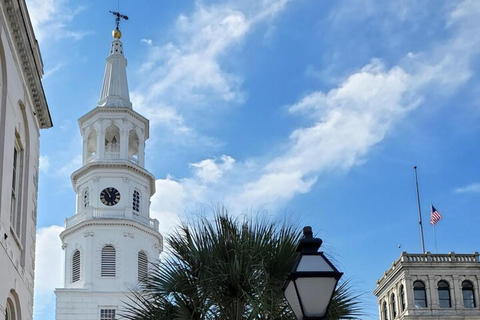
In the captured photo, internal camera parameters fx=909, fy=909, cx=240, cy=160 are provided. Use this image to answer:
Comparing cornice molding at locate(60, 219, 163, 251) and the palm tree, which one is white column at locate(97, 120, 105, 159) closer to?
cornice molding at locate(60, 219, 163, 251)

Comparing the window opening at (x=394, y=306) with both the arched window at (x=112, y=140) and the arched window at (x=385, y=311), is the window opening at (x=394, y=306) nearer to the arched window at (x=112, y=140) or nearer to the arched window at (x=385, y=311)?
the arched window at (x=385, y=311)

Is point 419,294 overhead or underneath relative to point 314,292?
overhead

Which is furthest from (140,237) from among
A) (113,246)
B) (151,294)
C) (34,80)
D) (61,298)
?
(151,294)

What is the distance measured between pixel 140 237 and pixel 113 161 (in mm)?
5599

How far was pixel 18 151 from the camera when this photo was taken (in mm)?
24141

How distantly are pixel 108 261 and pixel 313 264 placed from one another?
5128 centimetres

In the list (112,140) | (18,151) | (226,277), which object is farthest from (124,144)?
(226,277)

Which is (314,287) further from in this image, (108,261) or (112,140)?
(112,140)

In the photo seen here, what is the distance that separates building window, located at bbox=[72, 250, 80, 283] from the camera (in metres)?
60.3

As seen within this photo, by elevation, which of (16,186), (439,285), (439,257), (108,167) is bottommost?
(16,186)

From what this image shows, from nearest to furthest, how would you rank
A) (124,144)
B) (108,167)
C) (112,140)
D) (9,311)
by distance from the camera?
1. (9,311)
2. (108,167)
3. (124,144)
4. (112,140)

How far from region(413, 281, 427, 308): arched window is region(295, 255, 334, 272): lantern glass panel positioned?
57.5 m

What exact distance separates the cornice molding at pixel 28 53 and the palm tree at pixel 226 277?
262 inches

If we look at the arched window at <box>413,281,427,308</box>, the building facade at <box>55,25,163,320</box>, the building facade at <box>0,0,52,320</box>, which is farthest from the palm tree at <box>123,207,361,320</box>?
the arched window at <box>413,281,427,308</box>
